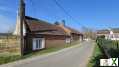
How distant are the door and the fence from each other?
5234 mm

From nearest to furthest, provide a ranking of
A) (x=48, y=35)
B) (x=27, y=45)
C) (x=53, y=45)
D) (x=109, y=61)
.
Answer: (x=109, y=61) < (x=27, y=45) < (x=48, y=35) < (x=53, y=45)

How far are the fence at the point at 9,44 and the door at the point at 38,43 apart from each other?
5234 mm

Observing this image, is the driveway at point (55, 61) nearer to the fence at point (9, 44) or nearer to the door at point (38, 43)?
the fence at point (9, 44)

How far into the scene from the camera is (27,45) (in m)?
30.3

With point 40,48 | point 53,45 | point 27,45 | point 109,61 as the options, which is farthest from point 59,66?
point 53,45

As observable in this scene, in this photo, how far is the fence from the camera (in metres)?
25.3

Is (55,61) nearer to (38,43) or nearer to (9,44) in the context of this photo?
(9,44)

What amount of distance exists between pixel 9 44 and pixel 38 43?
7399 mm

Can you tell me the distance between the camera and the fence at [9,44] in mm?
25344

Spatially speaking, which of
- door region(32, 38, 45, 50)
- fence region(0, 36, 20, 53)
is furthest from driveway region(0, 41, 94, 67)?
door region(32, 38, 45, 50)

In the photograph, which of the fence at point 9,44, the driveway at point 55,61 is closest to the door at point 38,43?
the fence at point 9,44

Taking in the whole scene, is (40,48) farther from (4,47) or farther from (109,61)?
(109,61)

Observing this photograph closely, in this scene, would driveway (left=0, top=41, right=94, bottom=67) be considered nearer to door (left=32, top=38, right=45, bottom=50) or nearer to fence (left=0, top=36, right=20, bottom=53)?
fence (left=0, top=36, right=20, bottom=53)

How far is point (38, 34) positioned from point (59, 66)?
62.5 ft
